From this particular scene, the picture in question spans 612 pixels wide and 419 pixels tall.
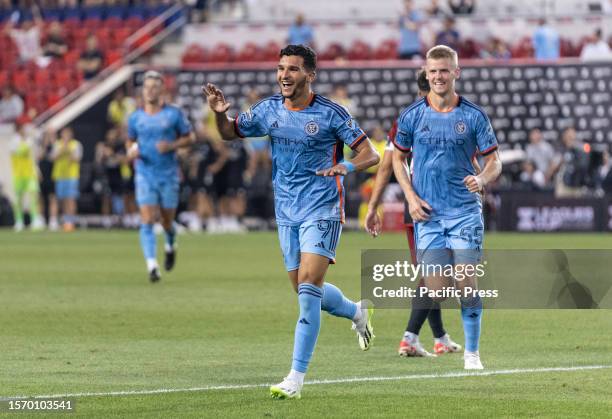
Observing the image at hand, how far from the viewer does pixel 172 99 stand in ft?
118

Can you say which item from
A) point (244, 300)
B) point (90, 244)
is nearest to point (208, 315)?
point (244, 300)

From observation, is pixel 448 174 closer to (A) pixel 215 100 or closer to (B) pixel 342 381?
(B) pixel 342 381

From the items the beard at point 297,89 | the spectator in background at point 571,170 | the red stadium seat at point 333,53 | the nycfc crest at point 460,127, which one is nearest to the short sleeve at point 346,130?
the beard at point 297,89

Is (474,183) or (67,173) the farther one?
(67,173)

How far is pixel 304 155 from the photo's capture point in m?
9.59

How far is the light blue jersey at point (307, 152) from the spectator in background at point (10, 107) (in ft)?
96.9

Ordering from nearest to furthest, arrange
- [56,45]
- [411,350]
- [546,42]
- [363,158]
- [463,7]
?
[363,158], [411,350], [546,42], [463,7], [56,45]

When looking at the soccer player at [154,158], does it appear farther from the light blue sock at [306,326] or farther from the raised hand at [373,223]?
the light blue sock at [306,326]

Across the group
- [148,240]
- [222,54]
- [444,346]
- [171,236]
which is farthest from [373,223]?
[222,54]

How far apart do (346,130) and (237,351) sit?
2688mm

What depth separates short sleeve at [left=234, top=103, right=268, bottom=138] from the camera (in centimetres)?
970

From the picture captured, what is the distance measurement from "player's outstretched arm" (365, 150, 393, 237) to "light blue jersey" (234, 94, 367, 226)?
26.2 inches

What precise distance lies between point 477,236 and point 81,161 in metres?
27.7

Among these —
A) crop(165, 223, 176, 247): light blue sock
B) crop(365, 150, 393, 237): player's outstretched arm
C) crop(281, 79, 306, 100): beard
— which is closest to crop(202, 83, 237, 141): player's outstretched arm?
crop(281, 79, 306, 100): beard
